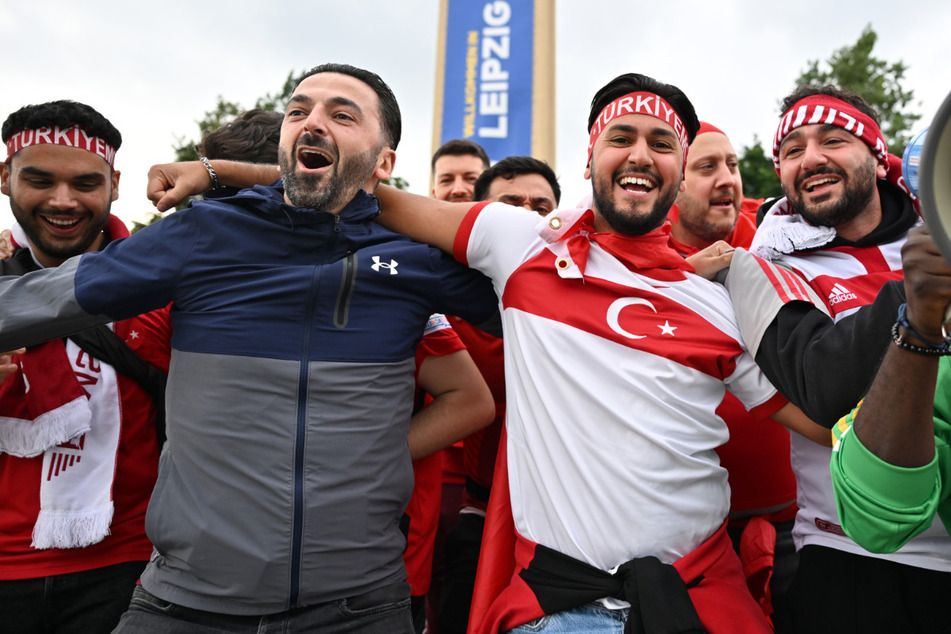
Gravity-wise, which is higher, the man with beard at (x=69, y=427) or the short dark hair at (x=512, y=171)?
the short dark hair at (x=512, y=171)

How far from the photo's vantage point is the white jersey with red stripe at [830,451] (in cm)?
221

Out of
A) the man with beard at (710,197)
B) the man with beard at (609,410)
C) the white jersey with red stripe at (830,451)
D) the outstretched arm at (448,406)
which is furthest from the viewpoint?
the man with beard at (710,197)

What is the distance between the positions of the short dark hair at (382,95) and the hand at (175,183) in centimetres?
48

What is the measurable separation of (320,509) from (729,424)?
60.8 inches

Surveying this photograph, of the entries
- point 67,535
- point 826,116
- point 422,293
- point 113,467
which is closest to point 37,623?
point 67,535

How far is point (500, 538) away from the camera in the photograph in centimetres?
236

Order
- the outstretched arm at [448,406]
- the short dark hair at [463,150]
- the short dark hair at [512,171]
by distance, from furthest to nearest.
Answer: the short dark hair at [463,150] < the short dark hair at [512,171] < the outstretched arm at [448,406]

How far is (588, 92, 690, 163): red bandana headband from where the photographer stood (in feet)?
8.68

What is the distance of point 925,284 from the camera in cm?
144

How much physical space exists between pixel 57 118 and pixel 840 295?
2.87 metres

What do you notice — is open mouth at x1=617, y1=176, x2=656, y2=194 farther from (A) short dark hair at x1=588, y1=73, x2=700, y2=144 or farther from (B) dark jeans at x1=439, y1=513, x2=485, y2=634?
(B) dark jeans at x1=439, y1=513, x2=485, y2=634

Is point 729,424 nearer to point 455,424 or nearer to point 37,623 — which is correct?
point 455,424

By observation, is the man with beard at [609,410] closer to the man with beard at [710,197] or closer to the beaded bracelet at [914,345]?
the beaded bracelet at [914,345]

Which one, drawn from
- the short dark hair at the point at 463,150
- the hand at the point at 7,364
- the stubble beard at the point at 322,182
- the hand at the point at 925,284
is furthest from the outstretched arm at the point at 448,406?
the short dark hair at the point at 463,150
